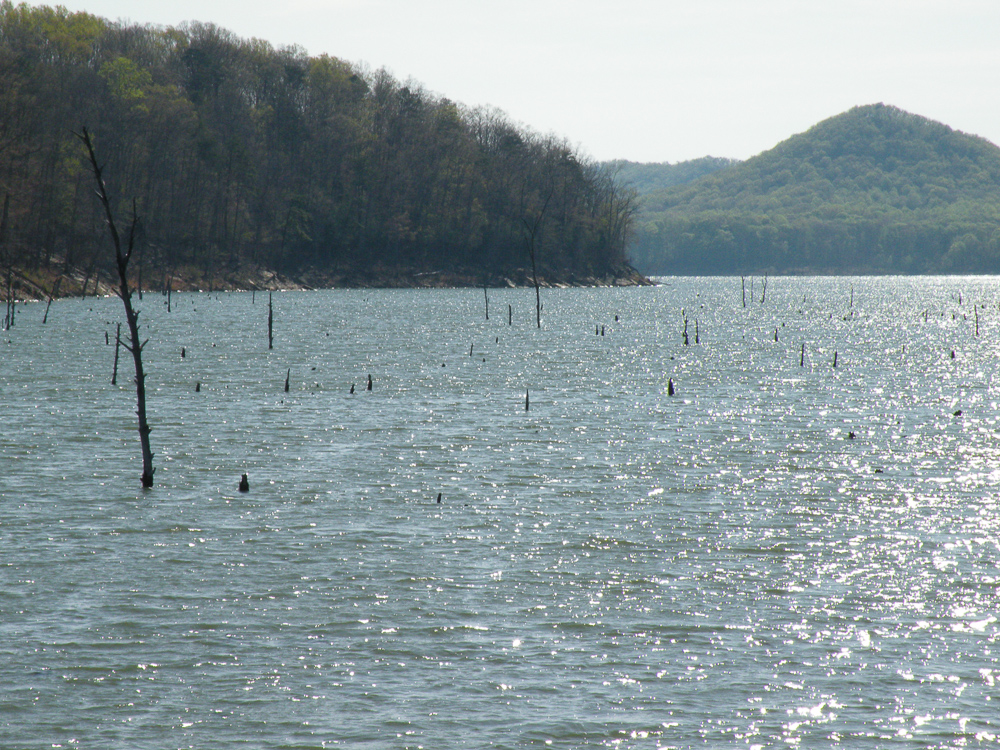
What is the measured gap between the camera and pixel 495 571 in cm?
1727

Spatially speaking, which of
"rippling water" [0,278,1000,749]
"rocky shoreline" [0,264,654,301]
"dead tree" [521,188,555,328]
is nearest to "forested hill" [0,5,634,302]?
"rocky shoreline" [0,264,654,301]

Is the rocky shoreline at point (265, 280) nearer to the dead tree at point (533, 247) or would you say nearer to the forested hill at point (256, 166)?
the forested hill at point (256, 166)

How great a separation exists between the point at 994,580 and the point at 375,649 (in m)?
11.1

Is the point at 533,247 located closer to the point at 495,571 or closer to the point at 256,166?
the point at 256,166

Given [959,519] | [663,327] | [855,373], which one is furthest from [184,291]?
[959,519]

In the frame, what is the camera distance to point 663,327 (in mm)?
93188

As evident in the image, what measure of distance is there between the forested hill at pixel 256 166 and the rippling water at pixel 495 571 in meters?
65.6

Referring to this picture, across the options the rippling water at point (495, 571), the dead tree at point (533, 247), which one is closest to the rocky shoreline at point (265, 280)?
the dead tree at point (533, 247)

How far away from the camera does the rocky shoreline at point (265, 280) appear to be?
9544 centimetres

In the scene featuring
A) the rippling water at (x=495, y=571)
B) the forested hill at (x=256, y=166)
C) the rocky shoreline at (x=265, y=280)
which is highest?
the forested hill at (x=256, y=166)

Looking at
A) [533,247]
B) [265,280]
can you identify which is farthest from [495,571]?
[533,247]

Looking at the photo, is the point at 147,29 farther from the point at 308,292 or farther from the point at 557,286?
the point at 557,286

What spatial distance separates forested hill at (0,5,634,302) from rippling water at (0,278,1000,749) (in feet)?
215

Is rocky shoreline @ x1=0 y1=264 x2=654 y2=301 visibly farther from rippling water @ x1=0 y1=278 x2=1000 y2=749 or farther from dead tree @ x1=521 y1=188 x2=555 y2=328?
rippling water @ x1=0 y1=278 x2=1000 y2=749
